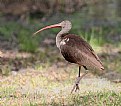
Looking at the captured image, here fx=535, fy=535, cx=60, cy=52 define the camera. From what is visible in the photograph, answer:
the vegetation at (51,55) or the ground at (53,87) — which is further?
the vegetation at (51,55)

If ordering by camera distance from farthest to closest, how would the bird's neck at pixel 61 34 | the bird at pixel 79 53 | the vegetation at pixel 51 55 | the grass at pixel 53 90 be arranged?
the bird's neck at pixel 61 34
the bird at pixel 79 53
the vegetation at pixel 51 55
the grass at pixel 53 90

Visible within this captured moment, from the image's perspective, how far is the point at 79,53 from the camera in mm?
8750

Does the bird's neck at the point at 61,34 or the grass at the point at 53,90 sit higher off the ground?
the bird's neck at the point at 61,34

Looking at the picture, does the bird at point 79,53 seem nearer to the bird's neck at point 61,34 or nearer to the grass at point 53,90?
the bird's neck at point 61,34

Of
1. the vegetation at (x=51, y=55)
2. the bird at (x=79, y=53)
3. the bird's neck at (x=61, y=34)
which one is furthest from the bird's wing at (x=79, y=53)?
the vegetation at (x=51, y=55)

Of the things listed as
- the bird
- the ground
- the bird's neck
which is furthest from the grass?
the bird's neck

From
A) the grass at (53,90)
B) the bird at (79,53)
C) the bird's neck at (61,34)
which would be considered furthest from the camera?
the bird's neck at (61,34)

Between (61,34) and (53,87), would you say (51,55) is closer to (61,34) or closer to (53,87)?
(53,87)

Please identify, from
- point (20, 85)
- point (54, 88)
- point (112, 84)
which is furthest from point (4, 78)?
point (112, 84)

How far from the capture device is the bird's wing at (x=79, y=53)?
866 cm

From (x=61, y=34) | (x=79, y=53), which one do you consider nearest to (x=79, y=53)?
(x=79, y=53)

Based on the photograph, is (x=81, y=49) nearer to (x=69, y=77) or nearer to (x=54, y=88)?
(x=54, y=88)

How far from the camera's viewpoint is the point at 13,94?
879cm

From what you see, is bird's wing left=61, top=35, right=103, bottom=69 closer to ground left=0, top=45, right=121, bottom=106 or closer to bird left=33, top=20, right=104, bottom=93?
bird left=33, top=20, right=104, bottom=93
